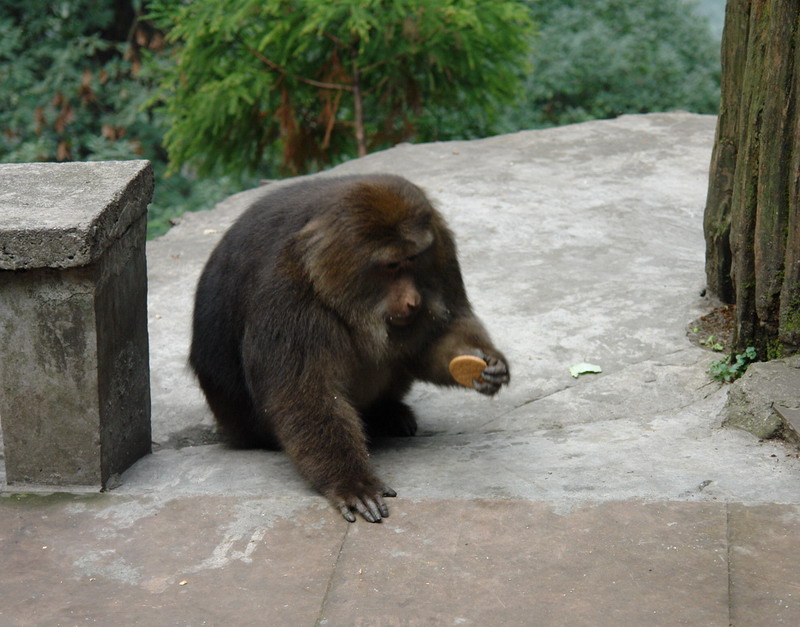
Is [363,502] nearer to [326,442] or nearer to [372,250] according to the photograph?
[326,442]

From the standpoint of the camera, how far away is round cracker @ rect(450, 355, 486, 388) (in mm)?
4676

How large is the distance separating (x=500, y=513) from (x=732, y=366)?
1817mm

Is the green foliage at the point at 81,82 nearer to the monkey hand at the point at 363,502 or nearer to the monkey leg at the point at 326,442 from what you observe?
the monkey leg at the point at 326,442

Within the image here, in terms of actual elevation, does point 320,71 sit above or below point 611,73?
above

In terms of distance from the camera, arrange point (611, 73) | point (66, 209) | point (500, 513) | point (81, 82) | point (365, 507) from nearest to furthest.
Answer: point (500, 513)
point (365, 507)
point (66, 209)
point (81, 82)
point (611, 73)

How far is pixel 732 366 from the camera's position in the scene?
5.23 meters

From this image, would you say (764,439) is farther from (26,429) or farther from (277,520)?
(26,429)

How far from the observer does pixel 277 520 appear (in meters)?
4.05

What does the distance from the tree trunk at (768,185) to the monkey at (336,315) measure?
126cm

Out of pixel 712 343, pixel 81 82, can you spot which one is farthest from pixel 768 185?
pixel 81 82

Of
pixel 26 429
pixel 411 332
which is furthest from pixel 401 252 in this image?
pixel 26 429

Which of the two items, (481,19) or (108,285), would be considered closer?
(108,285)

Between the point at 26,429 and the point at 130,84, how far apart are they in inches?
380

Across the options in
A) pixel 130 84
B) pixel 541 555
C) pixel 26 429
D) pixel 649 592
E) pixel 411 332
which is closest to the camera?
pixel 649 592
